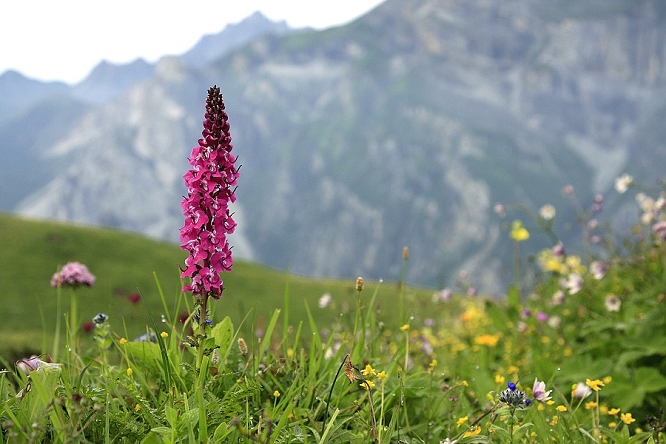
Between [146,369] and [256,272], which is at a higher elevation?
[146,369]

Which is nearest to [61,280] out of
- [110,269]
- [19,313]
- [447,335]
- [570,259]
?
[447,335]

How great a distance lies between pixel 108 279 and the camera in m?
36.2

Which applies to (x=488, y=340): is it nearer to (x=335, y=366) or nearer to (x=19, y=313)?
(x=335, y=366)

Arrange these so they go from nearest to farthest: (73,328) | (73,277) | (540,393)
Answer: (540,393) < (73,328) < (73,277)

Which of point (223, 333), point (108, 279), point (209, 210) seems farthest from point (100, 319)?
point (108, 279)

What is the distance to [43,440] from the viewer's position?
2.51m

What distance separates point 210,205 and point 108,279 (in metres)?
36.6

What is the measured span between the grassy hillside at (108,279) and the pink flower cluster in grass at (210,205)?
1048 inches

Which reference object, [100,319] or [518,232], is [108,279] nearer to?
[518,232]

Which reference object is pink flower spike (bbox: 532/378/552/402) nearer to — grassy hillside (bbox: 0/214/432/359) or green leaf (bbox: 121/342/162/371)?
green leaf (bbox: 121/342/162/371)

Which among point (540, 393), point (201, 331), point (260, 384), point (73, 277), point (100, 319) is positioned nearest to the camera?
point (201, 331)

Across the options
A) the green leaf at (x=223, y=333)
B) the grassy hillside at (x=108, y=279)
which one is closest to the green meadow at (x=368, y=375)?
the green leaf at (x=223, y=333)

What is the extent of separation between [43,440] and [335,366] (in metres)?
1.72

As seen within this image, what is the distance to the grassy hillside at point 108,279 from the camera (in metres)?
30.5
